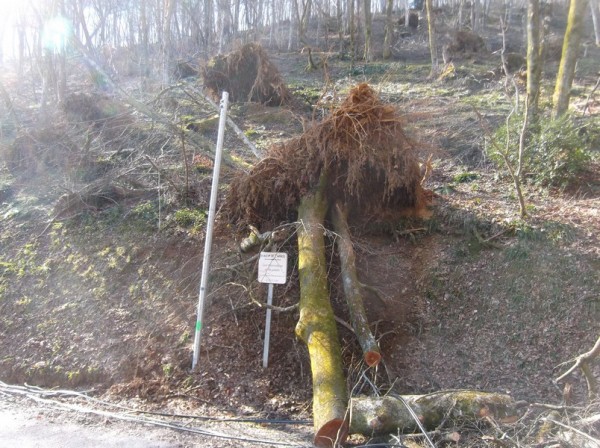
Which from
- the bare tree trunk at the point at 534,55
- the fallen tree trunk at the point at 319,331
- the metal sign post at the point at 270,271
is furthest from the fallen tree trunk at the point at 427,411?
the bare tree trunk at the point at 534,55

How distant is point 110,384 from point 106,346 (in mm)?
630

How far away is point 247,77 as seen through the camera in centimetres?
1462

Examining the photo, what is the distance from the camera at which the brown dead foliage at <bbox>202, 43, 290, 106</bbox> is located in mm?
14109

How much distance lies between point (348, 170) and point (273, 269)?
173 centimetres

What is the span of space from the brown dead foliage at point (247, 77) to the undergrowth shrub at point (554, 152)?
7404 millimetres

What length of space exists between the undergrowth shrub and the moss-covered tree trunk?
73cm

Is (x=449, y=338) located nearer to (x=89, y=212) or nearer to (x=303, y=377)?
(x=303, y=377)

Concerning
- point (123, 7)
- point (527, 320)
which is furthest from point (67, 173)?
point (123, 7)

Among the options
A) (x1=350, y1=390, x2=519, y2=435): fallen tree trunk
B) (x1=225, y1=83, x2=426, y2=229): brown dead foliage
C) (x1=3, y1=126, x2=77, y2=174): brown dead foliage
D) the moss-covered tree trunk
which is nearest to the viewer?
(x1=350, y1=390, x2=519, y2=435): fallen tree trunk

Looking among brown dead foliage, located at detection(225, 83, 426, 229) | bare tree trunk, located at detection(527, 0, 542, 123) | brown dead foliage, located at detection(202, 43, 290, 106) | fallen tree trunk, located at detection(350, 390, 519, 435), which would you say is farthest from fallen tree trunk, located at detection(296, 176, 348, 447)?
brown dead foliage, located at detection(202, 43, 290, 106)

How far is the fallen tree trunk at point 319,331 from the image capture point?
14.9 feet

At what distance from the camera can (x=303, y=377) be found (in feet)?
19.9

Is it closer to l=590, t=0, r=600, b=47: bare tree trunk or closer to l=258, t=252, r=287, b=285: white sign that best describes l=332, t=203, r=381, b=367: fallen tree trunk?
l=258, t=252, r=287, b=285: white sign

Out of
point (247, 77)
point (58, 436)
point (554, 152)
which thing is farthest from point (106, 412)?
point (247, 77)
